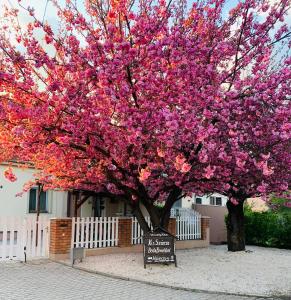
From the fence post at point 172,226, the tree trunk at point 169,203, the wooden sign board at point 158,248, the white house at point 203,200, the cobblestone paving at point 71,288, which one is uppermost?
the white house at point 203,200

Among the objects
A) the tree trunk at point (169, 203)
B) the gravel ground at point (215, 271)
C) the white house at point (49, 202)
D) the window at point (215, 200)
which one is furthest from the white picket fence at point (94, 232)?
the window at point (215, 200)

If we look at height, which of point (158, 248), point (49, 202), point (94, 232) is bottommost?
point (158, 248)

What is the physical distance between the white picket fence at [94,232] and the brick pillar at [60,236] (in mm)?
207

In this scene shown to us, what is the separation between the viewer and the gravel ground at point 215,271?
864 cm

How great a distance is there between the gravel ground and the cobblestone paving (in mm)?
529

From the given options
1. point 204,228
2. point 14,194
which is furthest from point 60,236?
point 204,228

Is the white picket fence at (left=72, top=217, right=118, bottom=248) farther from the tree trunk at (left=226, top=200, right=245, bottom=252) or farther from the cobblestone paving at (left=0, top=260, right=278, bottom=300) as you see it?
the tree trunk at (left=226, top=200, right=245, bottom=252)

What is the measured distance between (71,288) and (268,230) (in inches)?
451

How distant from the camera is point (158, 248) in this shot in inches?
422

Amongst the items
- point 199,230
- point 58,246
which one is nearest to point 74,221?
point 58,246

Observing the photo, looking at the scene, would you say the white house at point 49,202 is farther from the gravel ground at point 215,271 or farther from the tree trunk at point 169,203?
the tree trunk at point 169,203

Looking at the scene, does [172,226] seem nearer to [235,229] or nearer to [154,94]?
[235,229]

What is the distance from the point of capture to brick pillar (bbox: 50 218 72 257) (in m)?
11.2

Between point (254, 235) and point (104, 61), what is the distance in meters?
12.3
